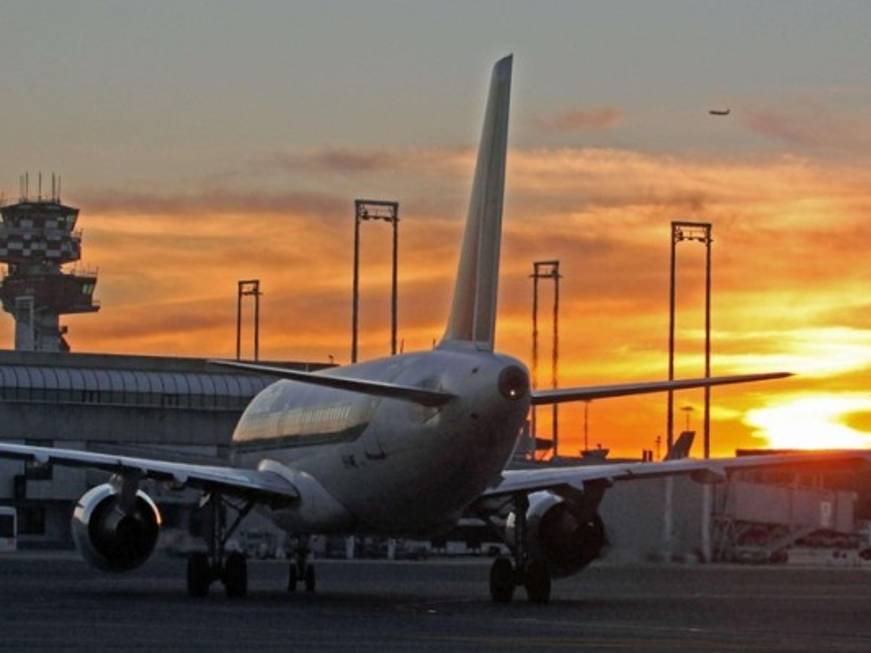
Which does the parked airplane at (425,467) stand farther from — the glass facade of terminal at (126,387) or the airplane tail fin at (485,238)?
the glass facade of terminal at (126,387)

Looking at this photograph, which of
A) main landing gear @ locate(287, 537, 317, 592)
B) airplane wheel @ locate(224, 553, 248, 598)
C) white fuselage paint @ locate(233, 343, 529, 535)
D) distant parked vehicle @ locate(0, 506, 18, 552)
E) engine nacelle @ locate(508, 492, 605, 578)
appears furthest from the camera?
distant parked vehicle @ locate(0, 506, 18, 552)

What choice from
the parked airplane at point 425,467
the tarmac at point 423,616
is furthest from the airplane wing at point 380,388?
the tarmac at point 423,616

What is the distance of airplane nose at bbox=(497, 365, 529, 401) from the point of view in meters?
42.5

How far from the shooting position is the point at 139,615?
125 feet

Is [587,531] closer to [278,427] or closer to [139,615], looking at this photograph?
[278,427]

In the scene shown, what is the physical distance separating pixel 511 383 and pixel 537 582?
19.7 ft

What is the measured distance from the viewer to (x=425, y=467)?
44625mm

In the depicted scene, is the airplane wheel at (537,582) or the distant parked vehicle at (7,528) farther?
the distant parked vehicle at (7,528)

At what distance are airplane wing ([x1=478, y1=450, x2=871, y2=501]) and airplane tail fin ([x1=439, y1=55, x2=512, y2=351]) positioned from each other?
454 cm

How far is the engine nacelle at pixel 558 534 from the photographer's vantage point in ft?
163

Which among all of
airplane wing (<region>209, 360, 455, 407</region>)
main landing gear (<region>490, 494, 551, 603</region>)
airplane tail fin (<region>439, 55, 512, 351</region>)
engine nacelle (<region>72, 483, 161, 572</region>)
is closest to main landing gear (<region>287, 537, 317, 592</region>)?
engine nacelle (<region>72, 483, 161, 572</region>)

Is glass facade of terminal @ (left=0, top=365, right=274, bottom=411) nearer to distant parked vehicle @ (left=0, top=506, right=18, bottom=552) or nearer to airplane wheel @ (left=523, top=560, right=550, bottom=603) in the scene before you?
distant parked vehicle @ (left=0, top=506, right=18, bottom=552)

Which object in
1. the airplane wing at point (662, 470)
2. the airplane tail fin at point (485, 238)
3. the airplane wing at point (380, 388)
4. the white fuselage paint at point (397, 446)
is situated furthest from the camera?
the airplane wing at point (662, 470)

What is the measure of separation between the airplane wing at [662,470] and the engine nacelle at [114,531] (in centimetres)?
762
